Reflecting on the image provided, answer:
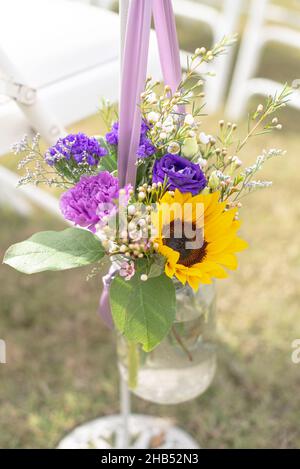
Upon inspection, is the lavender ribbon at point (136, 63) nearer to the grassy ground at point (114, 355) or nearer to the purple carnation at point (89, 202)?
the purple carnation at point (89, 202)

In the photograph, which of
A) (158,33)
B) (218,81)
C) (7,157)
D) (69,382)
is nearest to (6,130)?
(158,33)

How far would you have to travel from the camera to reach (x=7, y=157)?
2455 mm

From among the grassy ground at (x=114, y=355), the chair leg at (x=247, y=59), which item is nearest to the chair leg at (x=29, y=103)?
the grassy ground at (x=114, y=355)

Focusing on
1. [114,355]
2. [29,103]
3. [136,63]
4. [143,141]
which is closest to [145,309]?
[143,141]

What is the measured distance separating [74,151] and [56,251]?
14 cm

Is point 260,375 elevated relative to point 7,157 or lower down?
lower down

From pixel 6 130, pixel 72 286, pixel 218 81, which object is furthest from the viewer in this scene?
pixel 218 81

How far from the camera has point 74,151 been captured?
761mm

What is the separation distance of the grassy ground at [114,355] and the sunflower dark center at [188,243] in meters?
0.83

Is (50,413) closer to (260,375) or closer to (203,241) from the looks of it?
(260,375)

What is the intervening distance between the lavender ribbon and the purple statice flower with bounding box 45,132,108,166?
59 millimetres

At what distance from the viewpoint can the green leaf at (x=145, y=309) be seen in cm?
81

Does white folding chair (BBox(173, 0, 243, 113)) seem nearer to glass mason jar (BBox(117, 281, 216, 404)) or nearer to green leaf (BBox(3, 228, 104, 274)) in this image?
glass mason jar (BBox(117, 281, 216, 404))

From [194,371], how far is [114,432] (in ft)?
1.46
